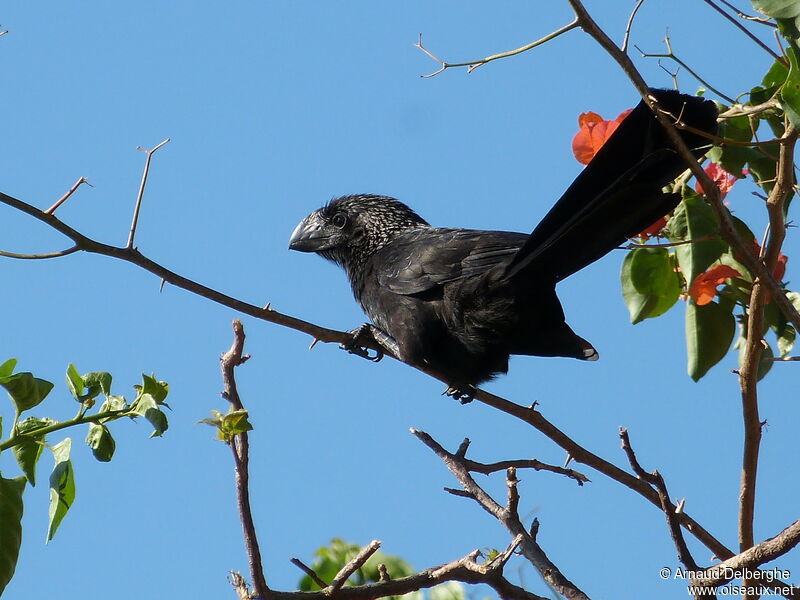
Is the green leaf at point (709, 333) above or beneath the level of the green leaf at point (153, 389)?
above

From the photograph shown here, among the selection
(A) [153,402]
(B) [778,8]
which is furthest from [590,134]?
(A) [153,402]

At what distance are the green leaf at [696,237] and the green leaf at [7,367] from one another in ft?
6.47

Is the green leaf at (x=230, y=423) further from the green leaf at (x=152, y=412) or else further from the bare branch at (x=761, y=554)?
the bare branch at (x=761, y=554)

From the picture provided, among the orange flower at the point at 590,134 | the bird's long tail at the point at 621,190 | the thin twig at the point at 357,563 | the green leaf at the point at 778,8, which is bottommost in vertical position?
the thin twig at the point at 357,563

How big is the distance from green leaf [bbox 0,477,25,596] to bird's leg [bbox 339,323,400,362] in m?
2.48

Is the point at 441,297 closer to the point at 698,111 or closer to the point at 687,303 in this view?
the point at 687,303

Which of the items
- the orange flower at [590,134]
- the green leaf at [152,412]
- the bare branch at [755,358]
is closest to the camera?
the green leaf at [152,412]

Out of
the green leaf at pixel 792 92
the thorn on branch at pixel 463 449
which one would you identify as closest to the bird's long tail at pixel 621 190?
the green leaf at pixel 792 92

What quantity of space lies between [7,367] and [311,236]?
3.65 metres

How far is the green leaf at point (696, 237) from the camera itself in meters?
3.04

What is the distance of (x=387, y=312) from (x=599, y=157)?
1759mm

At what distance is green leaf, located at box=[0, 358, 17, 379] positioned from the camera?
7.36 feet

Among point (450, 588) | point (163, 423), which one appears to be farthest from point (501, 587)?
point (163, 423)

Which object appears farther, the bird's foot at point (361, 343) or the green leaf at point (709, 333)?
the bird's foot at point (361, 343)
